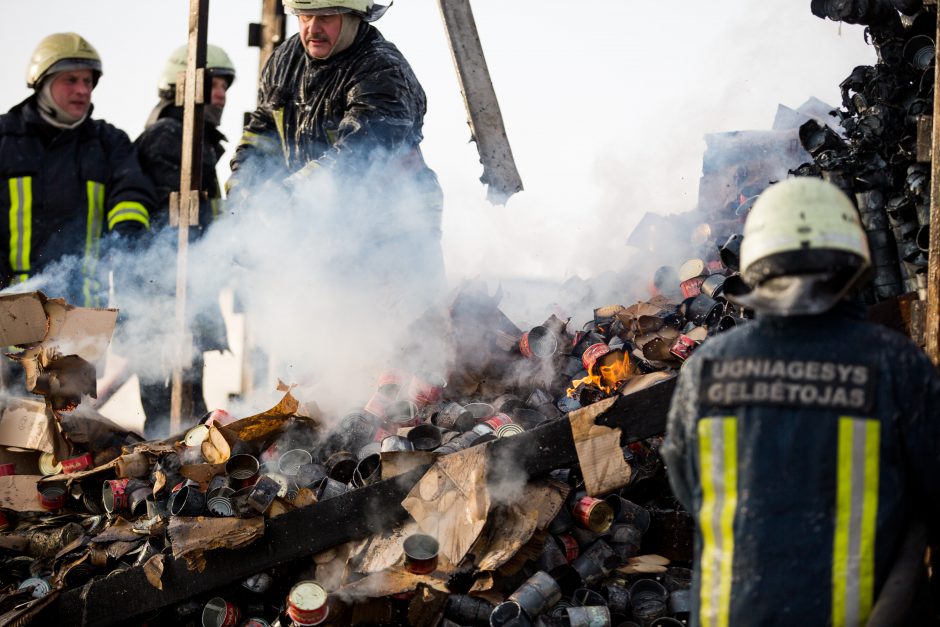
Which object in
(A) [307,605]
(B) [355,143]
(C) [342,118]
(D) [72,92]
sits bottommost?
(A) [307,605]

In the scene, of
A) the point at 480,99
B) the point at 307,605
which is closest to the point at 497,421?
the point at 307,605

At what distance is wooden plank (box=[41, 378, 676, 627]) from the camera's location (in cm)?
430

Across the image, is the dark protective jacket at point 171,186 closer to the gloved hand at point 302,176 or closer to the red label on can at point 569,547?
the gloved hand at point 302,176

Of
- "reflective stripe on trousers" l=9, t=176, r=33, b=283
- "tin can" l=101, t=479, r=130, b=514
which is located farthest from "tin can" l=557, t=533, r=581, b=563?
"reflective stripe on trousers" l=9, t=176, r=33, b=283

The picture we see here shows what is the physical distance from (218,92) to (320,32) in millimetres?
2490

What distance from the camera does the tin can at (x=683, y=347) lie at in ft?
18.3

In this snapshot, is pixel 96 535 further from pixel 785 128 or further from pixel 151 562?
pixel 785 128

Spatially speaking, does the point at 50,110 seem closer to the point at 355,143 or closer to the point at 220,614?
the point at 355,143

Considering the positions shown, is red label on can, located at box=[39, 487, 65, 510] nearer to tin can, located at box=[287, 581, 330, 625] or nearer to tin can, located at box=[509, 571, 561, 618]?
tin can, located at box=[287, 581, 330, 625]

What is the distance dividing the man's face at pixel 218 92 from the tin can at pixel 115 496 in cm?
413

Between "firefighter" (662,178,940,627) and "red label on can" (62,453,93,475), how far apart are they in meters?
4.40

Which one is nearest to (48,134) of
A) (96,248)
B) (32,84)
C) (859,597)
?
(32,84)

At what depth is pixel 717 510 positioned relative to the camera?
7.43 feet

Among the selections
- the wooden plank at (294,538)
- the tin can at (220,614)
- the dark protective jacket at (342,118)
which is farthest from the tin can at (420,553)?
the dark protective jacket at (342,118)
